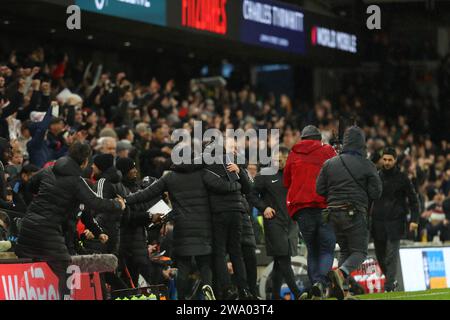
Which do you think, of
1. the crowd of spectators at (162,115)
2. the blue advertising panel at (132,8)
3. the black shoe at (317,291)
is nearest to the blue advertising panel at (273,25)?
the crowd of spectators at (162,115)

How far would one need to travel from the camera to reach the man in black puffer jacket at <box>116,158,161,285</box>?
45.3 feet

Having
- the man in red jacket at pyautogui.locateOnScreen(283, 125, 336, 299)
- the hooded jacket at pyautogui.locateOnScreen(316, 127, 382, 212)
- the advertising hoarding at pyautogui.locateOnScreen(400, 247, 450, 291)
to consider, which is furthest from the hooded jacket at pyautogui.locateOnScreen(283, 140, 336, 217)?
the advertising hoarding at pyautogui.locateOnScreen(400, 247, 450, 291)

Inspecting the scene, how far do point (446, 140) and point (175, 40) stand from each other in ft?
36.8

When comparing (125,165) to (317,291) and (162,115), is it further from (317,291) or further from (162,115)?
(162,115)

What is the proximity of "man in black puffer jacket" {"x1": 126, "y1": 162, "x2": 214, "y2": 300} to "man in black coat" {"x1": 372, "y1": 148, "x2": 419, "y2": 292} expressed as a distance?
3933 mm

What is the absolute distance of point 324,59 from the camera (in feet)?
105

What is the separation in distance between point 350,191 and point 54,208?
11.0ft

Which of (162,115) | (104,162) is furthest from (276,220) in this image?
(162,115)

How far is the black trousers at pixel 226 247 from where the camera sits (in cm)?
1340

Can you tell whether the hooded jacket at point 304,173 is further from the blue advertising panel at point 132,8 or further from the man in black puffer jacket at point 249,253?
the blue advertising panel at point 132,8

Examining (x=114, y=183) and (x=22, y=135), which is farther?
(x=22, y=135)
